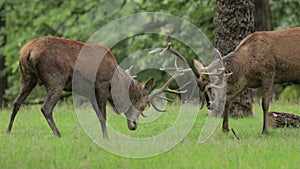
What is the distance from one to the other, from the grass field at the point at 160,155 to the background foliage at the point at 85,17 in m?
9.14

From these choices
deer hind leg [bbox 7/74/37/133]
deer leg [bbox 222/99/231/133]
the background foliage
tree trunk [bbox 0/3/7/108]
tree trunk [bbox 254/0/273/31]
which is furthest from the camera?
tree trunk [bbox 0/3/7/108]

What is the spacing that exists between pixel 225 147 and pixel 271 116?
267 cm

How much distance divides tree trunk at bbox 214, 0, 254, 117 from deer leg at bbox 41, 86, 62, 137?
13.0ft

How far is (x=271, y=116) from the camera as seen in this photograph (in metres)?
12.6

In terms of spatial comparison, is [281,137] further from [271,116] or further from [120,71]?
[120,71]

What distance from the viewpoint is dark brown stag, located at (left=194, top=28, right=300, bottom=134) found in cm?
1193

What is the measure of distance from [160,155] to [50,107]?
2247mm

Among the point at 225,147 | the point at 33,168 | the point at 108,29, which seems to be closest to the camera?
the point at 33,168

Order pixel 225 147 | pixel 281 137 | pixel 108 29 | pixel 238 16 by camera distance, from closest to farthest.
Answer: pixel 225 147, pixel 281 137, pixel 238 16, pixel 108 29

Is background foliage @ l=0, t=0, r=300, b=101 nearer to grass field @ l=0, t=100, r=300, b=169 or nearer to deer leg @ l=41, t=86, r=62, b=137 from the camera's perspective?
grass field @ l=0, t=100, r=300, b=169

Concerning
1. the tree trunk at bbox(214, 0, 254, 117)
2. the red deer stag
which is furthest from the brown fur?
the tree trunk at bbox(214, 0, 254, 117)

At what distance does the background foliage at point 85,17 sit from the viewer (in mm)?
21531

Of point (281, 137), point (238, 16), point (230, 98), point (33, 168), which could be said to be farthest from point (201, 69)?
point (33, 168)

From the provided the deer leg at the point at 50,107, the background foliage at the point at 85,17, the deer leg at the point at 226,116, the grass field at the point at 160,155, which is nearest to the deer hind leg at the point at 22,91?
the grass field at the point at 160,155
